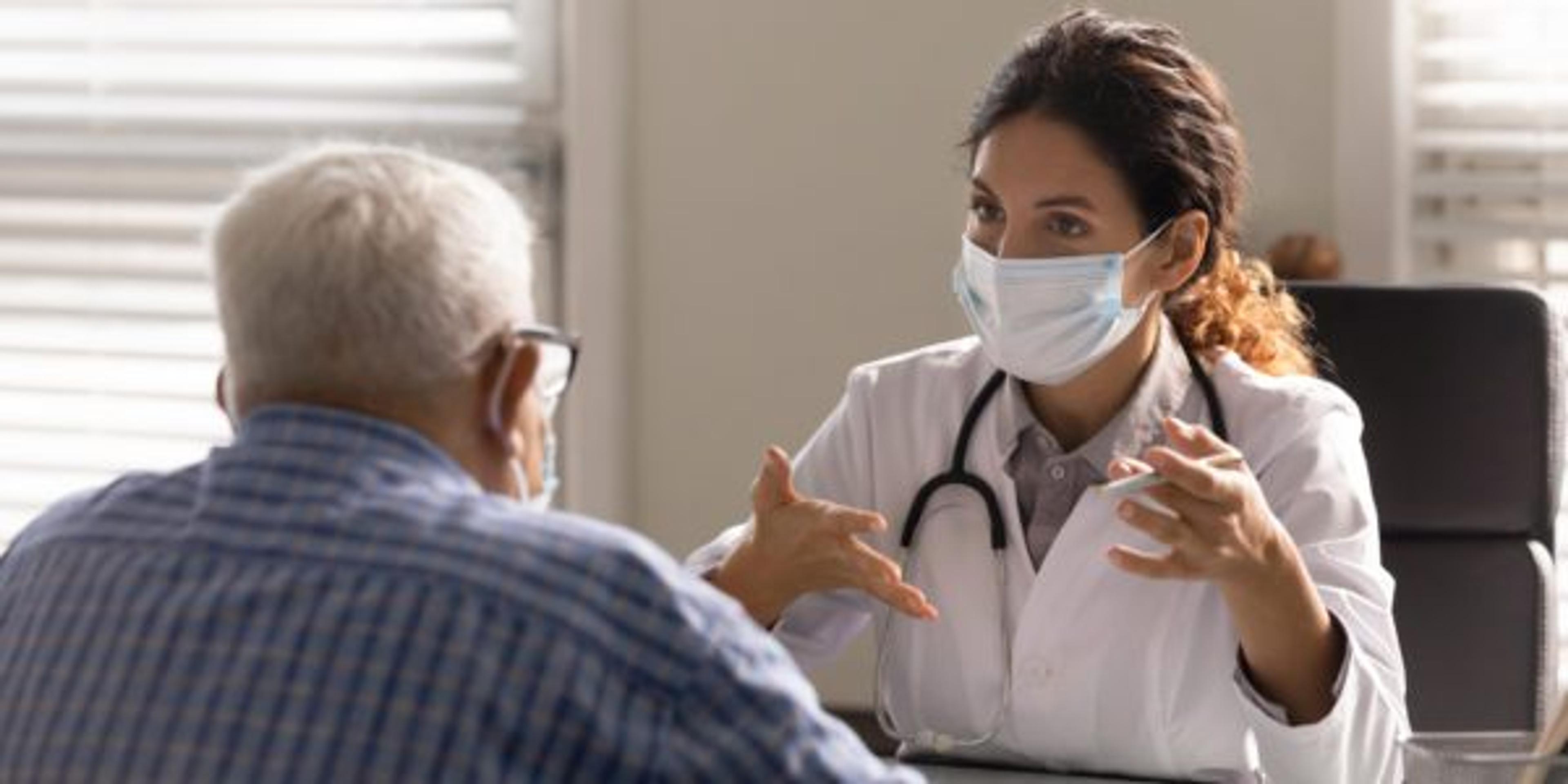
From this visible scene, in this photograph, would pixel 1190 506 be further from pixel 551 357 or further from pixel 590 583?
pixel 590 583

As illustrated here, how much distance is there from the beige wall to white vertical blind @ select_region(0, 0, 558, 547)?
0.20m

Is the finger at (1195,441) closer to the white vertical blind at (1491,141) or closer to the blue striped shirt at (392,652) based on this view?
the blue striped shirt at (392,652)

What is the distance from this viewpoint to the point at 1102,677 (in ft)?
7.78

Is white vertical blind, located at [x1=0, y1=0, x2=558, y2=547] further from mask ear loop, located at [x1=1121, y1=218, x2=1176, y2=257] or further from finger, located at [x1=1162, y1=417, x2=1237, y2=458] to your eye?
finger, located at [x1=1162, y1=417, x2=1237, y2=458]

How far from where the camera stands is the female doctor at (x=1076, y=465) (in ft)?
7.55

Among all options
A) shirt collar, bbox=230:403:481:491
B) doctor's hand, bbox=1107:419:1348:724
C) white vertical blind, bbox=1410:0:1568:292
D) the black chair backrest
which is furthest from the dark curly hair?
white vertical blind, bbox=1410:0:1568:292

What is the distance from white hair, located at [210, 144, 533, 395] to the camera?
4.95ft

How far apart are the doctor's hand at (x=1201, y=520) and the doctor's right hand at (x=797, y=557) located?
0.22 meters

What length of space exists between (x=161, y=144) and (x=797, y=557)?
2.28 metres

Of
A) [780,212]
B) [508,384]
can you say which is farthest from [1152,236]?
[780,212]

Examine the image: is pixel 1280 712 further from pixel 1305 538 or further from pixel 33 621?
pixel 33 621

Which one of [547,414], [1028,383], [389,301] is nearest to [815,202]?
[1028,383]

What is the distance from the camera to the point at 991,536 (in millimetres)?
2441

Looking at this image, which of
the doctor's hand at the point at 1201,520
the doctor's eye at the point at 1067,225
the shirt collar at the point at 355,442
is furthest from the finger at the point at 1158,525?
the shirt collar at the point at 355,442
